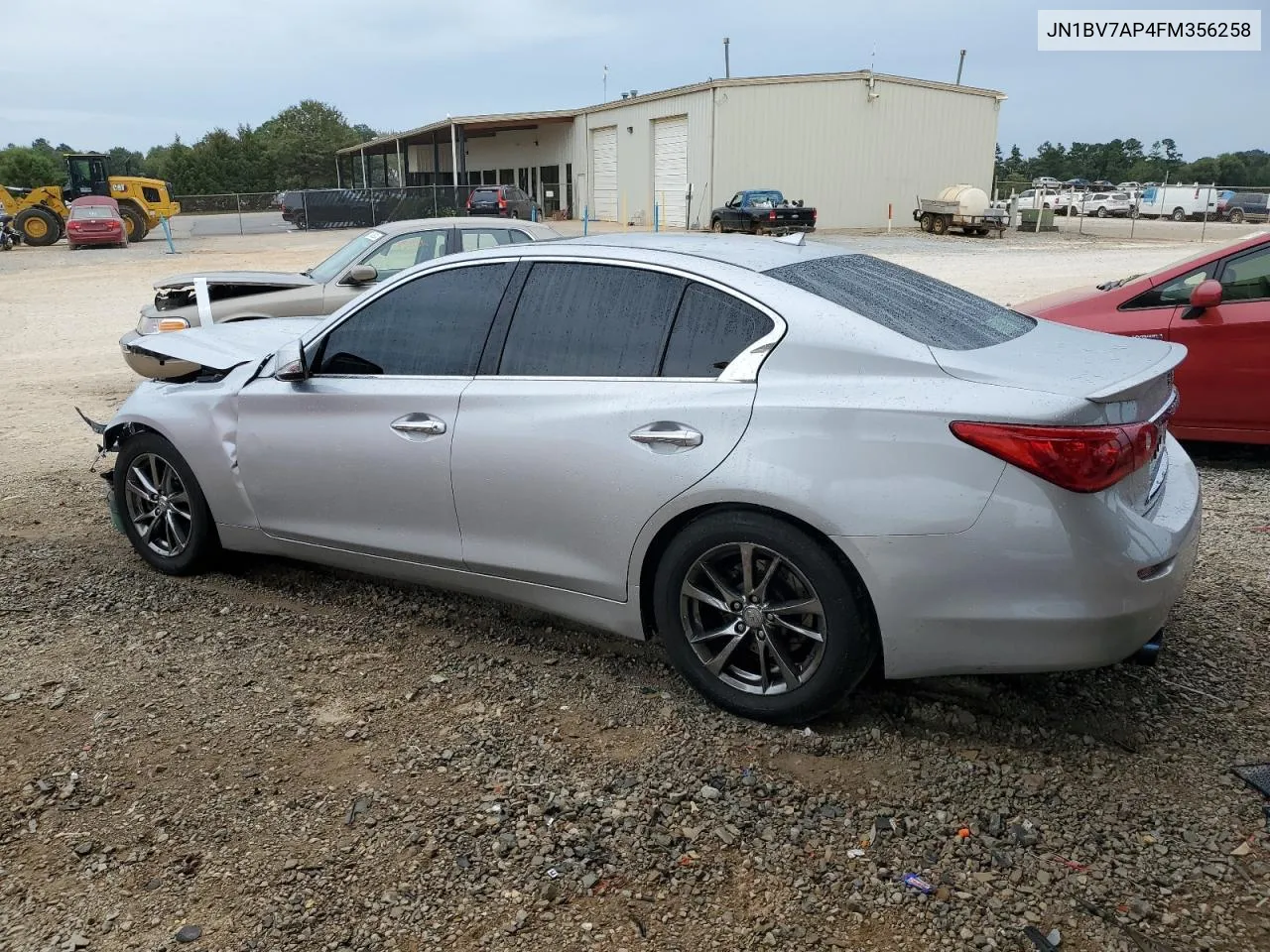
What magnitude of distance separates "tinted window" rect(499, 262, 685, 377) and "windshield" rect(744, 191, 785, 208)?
30538 mm

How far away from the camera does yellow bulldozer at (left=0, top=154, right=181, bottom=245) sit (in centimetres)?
3384

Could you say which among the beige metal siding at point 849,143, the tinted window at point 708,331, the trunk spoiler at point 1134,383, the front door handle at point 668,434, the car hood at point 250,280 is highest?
the beige metal siding at point 849,143

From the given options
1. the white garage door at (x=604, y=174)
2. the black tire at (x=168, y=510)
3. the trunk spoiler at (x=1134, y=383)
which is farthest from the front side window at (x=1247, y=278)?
the white garage door at (x=604, y=174)

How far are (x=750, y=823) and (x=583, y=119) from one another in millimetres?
47754

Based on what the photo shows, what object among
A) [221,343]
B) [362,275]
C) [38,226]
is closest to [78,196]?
[38,226]

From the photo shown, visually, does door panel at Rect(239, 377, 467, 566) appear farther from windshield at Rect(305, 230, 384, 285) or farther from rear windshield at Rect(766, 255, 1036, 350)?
windshield at Rect(305, 230, 384, 285)

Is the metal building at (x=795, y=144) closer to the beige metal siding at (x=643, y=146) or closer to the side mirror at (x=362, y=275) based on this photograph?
the beige metal siding at (x=643, y=146)

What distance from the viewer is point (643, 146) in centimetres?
4294

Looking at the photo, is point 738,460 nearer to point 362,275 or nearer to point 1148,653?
point 1148,653

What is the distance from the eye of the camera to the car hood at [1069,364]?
3100mm

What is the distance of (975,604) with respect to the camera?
120 inches

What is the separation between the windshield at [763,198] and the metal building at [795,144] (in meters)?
5.28

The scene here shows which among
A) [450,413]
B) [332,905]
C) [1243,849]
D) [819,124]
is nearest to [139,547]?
[450,413]

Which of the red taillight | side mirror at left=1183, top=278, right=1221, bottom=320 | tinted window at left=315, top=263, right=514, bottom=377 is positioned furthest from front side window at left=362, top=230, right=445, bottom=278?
the red taillight
